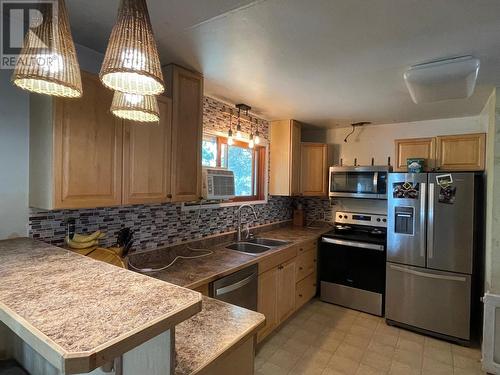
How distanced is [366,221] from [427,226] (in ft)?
3.15

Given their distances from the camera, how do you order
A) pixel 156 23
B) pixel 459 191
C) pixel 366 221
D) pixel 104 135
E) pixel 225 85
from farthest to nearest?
1. pixel 366 221
2. pixel 459 191
3. pixel 225 85
4. pixel 104 135
5. pixel 156 23

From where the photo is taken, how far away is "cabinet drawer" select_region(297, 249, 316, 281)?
→ 3.08 m

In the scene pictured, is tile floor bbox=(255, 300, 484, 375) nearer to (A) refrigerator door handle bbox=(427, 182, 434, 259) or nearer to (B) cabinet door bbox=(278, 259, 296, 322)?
(B) cabinet door bbox=(278, 259, 296, 322)

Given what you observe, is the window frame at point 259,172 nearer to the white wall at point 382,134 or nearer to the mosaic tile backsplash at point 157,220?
the mosaic tile backsplash at point 157,220

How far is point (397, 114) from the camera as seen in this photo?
3148mm

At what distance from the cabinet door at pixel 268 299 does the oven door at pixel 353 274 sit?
3.55 feet

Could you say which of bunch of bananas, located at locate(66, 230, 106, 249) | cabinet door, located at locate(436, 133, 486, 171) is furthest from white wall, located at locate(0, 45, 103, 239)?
cabinet door, located at locate(436, 133, 486, 171)

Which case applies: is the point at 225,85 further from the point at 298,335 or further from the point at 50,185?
the point at 298,335

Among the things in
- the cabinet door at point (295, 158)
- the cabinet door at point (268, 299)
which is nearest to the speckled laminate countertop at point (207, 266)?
the cabinet door at point (268, 299)

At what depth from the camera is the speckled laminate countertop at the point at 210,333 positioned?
87 centimetres

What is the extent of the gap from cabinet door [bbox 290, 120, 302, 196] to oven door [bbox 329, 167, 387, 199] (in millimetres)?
456

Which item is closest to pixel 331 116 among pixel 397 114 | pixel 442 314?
pixel 397 114

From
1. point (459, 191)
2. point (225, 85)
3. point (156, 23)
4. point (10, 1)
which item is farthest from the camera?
point (459, 191)

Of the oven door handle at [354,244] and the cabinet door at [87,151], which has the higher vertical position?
the cabinet door at [87,151]
